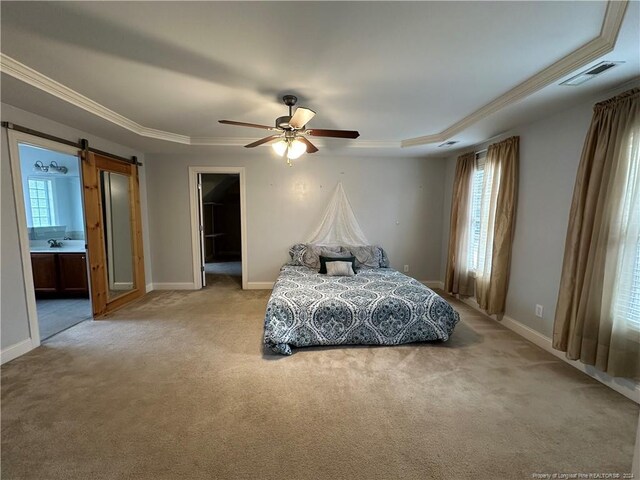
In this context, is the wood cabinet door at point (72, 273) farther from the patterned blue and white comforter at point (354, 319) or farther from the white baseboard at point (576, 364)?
the white baseboard at point (576, 364)

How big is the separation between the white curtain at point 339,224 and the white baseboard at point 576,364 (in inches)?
82.8

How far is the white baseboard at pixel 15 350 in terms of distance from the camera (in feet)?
7.73

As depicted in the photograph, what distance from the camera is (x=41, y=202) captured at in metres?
4.34

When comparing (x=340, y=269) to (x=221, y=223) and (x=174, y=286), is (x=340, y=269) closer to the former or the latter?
(x=174, y=286)

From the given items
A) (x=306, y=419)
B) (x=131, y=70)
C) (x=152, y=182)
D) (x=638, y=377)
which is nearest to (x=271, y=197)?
(x=152, y=182)

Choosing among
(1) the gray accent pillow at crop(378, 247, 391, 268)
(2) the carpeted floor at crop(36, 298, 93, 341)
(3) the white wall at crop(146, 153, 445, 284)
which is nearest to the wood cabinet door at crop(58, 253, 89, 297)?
(2) the carpeted floor at crop(36, 298, 93, 341)

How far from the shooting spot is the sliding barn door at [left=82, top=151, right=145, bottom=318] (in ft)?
10.7

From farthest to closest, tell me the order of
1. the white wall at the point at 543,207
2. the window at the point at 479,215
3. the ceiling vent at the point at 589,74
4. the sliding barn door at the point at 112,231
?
the window at the point at 479,215, the sliding barn door at the point at 112,231, the white wall at the point at 543,207, the ceiling vent at the point at 589,74

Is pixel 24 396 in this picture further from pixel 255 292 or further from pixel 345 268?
pixel 345 268

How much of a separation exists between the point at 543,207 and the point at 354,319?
2.20 m

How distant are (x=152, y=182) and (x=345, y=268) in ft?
11.2

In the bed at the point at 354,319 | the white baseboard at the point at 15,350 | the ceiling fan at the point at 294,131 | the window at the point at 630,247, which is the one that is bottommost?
the white baseboard at the point at 15,350

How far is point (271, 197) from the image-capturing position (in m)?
4.54

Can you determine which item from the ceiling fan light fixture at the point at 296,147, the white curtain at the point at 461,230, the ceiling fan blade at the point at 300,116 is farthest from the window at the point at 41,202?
the white curtain at the point at 461,230
